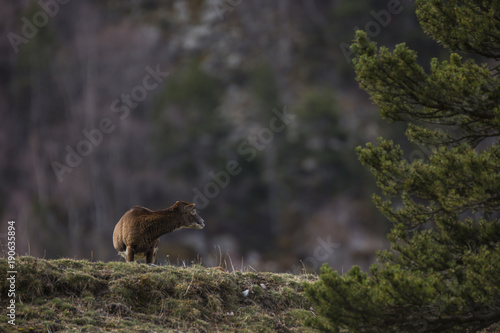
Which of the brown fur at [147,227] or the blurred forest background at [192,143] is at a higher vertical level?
the blurred forest background at [192,143]

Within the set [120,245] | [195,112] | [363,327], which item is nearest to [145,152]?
[195,112]

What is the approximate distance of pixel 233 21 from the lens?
2869 inches

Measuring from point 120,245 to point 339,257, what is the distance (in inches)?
1376

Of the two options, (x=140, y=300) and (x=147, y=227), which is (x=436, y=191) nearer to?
(x=140, y=300)

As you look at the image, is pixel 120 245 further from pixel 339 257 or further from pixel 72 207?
pixel 72 207
